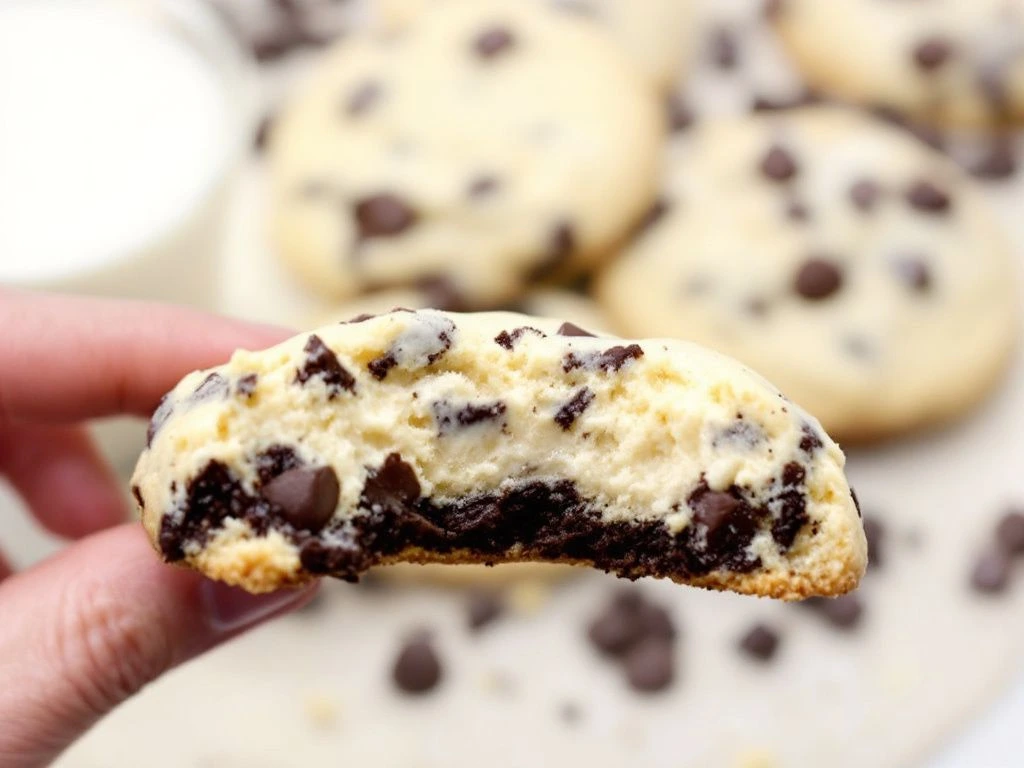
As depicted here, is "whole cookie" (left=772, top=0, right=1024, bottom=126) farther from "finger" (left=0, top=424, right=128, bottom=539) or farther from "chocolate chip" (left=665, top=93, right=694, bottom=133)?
"finger" (left=0, top=424, right=128, bottom=539)

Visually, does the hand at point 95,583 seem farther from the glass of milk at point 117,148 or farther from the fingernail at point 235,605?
the glass of milk at point 117,148

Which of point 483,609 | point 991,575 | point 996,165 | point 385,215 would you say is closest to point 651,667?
point 483,609

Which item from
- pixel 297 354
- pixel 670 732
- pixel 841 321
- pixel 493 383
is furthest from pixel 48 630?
pixel 841 321

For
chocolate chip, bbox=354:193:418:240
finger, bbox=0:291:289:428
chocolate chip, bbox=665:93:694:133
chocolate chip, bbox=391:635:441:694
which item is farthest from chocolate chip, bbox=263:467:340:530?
chocolate chip, bbox=665:93:694:133

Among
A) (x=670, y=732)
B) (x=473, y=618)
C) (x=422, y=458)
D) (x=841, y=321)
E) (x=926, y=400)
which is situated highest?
(x=422, y=458)

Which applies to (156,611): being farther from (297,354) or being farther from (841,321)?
(841,321)

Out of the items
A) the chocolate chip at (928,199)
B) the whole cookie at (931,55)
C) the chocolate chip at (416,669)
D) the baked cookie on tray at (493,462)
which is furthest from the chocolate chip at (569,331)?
the whole cookie at (931,55)
